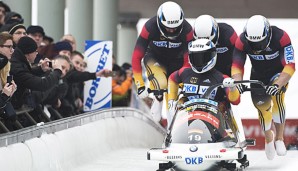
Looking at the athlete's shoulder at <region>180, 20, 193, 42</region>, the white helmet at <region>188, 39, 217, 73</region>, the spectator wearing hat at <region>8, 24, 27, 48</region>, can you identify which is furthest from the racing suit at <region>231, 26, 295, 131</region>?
the spectator wearing hat at <region>8, 24, 27, 48</region>

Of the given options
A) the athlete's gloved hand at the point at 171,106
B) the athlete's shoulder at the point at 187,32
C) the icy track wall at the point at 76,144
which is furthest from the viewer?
the athlete's shoulder at the point at 187,32

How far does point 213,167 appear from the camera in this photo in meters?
9.05

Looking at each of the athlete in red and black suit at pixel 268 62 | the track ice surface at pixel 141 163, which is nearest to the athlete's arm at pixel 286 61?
the athlete in red and black suit at pixel 268 62

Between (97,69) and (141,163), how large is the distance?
437 cm

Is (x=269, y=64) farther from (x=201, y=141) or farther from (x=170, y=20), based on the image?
(x=201, y=141)

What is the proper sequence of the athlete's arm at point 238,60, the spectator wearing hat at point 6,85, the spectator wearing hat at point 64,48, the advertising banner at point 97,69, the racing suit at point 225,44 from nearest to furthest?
the spectator wearing hat at point 6,85
the athlete's arm at point 238,60
the racing suit at point 225,44
the spectator wearing hat at point 64,48
the advertising banner at point 97,69

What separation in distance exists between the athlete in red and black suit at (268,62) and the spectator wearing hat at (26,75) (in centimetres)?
241

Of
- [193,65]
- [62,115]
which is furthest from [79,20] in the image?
[193,65]

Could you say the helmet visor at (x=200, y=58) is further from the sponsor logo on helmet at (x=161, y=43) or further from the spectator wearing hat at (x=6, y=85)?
the sponsor logo on helmet at (x=161, y=43)

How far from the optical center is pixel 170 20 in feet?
38.8

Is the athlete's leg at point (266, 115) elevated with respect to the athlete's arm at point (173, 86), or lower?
lower

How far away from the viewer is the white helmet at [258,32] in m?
11.4

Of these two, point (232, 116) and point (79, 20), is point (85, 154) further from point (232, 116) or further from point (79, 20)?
point (79, 20)

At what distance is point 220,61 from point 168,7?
1296 millimetres
